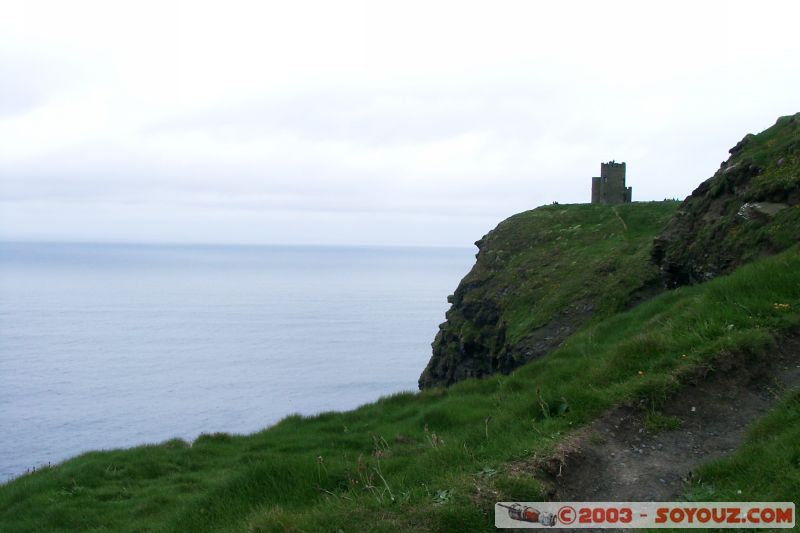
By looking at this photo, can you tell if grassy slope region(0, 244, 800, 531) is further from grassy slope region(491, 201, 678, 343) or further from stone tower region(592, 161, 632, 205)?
stone tower region(592, 161, 632, 205)

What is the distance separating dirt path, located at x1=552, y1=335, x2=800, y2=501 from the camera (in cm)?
842

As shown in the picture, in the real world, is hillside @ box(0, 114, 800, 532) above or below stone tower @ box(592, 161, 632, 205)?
below

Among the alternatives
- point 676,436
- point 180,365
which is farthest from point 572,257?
point 180,365

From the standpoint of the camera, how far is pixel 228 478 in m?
10.2

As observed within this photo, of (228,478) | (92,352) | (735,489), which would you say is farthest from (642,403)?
(92,352)

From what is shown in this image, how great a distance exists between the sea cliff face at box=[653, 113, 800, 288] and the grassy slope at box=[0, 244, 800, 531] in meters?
1.84

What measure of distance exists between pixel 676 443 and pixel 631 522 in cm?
211

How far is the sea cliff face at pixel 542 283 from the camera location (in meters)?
25.7

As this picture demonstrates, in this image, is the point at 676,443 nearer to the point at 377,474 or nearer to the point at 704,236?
the point at 377,474

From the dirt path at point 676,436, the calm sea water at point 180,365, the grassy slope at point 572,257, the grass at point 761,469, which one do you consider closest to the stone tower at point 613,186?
the grassy slope at point 572,257

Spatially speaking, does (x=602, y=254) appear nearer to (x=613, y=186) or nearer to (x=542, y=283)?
(x=542, y=283)

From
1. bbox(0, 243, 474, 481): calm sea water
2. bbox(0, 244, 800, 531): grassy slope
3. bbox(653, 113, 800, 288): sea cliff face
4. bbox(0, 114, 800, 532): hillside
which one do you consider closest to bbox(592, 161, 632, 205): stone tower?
bbox(653, 113, 800, 288): sea cliff face

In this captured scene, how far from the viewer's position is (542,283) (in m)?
31.7

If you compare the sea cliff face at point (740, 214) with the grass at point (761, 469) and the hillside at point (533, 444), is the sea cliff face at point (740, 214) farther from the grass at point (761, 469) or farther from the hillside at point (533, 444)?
the grass at point (761, 469)
